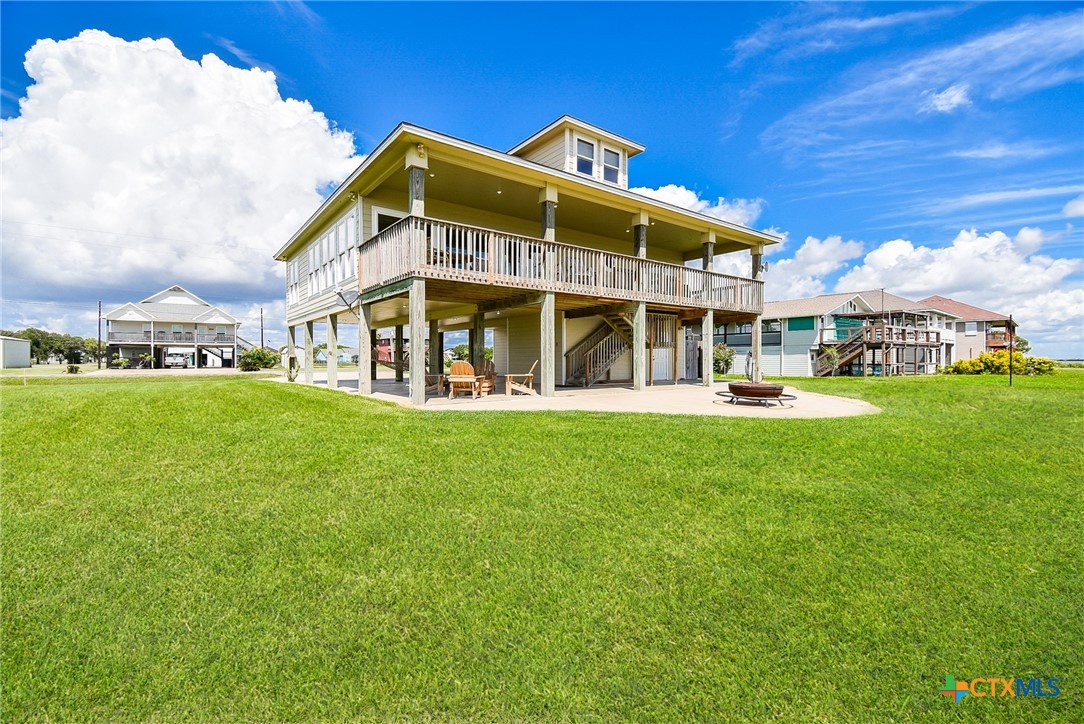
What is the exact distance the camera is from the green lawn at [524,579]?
2334 mm

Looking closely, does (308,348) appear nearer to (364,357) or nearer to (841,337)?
(364,357)

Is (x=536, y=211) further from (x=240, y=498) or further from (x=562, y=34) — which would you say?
(x=240, y=498)

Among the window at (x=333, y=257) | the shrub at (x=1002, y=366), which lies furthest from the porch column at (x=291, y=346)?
the shrub at (x=1002, y=366)

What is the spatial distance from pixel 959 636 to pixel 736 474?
2447 mm

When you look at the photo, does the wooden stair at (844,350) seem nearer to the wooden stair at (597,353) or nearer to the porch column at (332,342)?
the wooden stair at (597,353)

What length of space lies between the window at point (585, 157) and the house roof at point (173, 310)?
47.3 m

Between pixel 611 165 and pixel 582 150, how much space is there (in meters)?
1.37

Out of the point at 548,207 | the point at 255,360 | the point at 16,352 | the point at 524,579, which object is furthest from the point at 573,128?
the point at 16,352

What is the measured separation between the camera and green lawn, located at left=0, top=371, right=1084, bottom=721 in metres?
2.33

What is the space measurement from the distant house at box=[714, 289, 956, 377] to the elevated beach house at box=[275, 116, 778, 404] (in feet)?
51.3

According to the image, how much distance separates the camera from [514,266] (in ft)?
36.2

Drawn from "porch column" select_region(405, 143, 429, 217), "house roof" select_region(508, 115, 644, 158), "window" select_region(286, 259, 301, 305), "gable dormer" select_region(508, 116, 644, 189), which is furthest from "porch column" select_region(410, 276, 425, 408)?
"window" select_region(286, 259, 301, 305)

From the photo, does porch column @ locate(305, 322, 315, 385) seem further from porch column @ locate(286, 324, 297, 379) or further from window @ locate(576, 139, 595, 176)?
window @ locate(576, 139, 595, 176)

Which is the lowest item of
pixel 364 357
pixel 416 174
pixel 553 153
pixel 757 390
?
pixel 757 390
